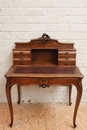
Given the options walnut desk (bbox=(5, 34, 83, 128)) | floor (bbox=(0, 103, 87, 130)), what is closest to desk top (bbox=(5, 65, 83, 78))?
walnut desk (bbox=(5, 34, 83, 128))

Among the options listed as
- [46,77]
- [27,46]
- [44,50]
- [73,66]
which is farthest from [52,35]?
[46,77]

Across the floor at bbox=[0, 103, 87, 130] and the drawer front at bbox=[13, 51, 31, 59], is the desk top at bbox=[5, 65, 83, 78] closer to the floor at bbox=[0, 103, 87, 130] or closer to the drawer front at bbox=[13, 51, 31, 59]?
the drawer front at bbox=[13, 51, 31, 59]

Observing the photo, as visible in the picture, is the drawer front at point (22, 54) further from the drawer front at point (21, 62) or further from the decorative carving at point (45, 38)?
the decorative carving at point (45, 38)

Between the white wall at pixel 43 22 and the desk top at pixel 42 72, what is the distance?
0.32 meters

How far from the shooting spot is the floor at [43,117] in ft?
5.11

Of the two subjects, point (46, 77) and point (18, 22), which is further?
point (18, 22)

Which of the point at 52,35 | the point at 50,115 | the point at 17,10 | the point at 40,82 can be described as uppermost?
the point at 17,10

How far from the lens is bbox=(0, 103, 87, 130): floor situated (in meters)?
1.56

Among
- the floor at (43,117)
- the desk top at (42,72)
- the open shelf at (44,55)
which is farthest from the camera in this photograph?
the open shelf at (44,55)

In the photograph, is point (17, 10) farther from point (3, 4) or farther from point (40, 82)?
point (40, 82)

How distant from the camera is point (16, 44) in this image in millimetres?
1646

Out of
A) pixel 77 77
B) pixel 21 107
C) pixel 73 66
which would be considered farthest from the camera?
pixel 21 107

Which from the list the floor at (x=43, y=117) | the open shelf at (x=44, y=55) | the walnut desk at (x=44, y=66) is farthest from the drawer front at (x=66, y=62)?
the floor at (x=43, y=117)

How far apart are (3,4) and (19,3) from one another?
0.16 meters
